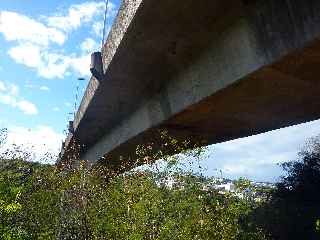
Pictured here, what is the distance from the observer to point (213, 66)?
7176mm

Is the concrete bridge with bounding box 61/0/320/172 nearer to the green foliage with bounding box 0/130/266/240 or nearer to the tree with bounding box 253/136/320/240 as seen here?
the green foliage with bounding box 0/130/266/240

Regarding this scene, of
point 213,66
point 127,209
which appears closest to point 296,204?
point 127,209

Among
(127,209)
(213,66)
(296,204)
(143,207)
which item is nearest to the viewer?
(213,66)

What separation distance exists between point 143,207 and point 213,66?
16.9 feet

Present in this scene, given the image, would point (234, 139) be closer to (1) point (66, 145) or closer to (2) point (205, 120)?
(2) point (205, 120)

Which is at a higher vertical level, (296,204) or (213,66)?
(213,66)

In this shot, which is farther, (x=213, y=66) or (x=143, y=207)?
(x=143, y=207)

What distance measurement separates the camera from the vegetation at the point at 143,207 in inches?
447

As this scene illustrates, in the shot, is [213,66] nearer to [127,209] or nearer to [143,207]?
Result: [143,207]

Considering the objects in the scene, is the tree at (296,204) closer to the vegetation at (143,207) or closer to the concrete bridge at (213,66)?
the vegetation at (143,207)

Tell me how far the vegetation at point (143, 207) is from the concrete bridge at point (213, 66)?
1761 mm

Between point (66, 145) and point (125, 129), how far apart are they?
26.9ft

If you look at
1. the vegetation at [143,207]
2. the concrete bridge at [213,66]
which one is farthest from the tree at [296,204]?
the concrete bridge at [213,66]

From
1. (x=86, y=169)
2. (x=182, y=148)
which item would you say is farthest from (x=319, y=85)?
(x=86, y=169)
